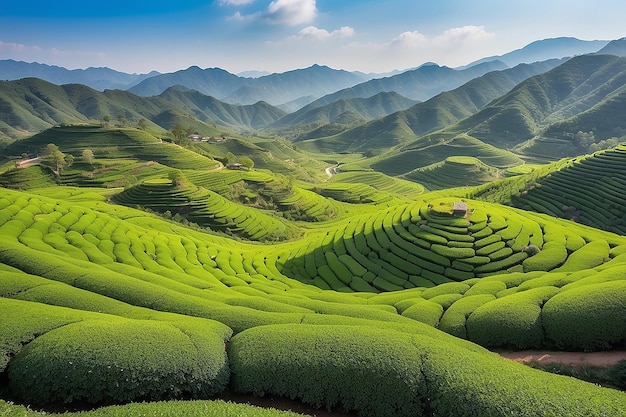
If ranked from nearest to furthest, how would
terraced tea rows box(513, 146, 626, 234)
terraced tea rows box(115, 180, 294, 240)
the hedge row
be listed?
the hedge row → terraced tea rows box(513, 146, 626, 234) → terraced tea rows box(115, 180, 294, 240)

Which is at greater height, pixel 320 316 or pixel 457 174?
pixel 320 316

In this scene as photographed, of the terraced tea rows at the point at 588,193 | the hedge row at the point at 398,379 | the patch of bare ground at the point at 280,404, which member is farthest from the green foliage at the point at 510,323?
the terraced tea rows at the point at 588,193

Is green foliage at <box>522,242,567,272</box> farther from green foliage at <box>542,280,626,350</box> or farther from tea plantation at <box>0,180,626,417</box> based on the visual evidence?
green foliage at <box>542,280,626,350</box>

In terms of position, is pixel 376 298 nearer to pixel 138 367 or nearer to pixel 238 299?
pixel 238 299

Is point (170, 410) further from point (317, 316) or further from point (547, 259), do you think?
point (547, 259)

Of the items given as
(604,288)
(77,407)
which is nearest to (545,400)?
(604,288)

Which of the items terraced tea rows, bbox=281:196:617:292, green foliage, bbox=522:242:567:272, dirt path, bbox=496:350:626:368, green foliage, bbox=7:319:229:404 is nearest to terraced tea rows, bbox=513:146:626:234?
terraced tea rows, bbox=281:196:617:292

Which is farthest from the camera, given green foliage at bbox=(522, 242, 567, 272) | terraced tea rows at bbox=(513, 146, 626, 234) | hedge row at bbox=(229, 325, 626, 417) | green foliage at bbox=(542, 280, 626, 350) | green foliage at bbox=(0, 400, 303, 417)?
terraced tea rows at bbox=(513, 146, 626, 234)

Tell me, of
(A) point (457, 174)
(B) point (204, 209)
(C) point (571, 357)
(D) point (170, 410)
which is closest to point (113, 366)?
(D) point (170, 410)

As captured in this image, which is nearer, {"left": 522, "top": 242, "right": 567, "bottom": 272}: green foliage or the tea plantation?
the tea plantation

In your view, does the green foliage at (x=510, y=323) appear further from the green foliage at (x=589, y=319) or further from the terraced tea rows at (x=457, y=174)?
the terraced tea rows at (x=457, y=174)
